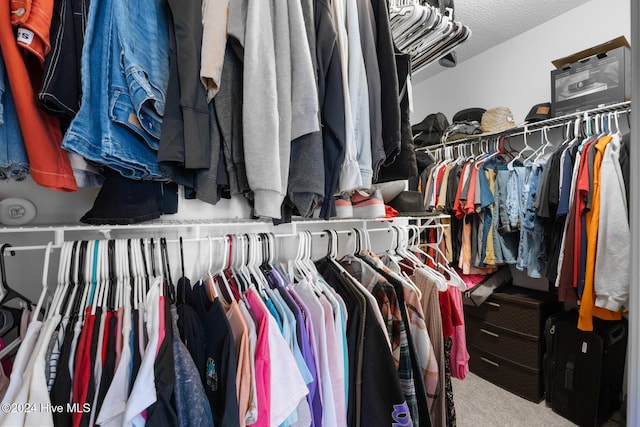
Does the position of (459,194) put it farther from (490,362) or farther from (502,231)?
(490,362)

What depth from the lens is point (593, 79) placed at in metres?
1.58

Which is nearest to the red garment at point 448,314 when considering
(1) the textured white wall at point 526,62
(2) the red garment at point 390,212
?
(2) the red garment at point 390,212

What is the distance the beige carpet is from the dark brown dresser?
7 cm

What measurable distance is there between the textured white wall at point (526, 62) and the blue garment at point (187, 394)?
2678 millimetres

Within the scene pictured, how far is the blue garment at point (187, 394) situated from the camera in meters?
0.52

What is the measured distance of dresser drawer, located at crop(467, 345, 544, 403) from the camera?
5.82ft

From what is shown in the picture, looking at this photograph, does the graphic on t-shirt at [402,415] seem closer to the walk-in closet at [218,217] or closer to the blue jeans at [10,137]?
the walk-in closet at [218,217]

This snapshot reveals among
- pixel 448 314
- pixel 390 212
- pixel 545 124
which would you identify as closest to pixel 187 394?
pixel 448 314

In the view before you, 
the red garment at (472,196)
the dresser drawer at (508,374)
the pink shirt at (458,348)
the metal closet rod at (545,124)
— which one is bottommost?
the dresser drawer at (508,374)

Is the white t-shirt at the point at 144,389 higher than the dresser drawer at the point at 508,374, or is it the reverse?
the white t-shirt at the point at 144,389

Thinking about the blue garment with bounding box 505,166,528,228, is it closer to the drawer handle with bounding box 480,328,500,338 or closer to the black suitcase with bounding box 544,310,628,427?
the black suitcase with bounding box 544,310,628,427

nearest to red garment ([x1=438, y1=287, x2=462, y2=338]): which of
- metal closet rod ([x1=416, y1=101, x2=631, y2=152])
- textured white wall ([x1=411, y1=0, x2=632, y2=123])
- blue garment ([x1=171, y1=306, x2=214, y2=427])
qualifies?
blue garment ([x1=171, y1=306, x2=214, y2=427])

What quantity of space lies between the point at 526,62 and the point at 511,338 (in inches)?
81.0

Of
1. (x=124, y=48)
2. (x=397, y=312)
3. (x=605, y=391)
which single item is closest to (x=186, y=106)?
(x=124, y=48)
